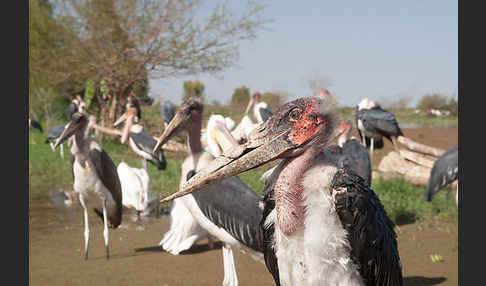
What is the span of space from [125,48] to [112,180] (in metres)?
10.8

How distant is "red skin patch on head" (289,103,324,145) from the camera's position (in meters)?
1.96

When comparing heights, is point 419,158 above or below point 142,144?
below

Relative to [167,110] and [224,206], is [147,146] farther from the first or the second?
[224,206]

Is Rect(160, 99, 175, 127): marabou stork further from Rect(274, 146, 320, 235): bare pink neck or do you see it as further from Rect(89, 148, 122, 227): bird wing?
Rect(274, 146, 320, 235): bare pink neck

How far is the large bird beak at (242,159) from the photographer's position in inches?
74.0

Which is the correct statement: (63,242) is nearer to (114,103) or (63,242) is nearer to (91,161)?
(91,161)

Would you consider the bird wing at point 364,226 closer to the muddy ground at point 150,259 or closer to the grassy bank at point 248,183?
the muddy ground at point 150,259

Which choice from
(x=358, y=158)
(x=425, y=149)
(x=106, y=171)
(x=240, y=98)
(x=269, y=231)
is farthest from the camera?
(x=240, y=98)

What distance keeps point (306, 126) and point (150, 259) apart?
3311 millimetres

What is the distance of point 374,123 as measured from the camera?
10.1 m

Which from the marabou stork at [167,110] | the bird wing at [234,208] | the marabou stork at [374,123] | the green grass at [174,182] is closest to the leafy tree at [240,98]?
the green grass at [174,182]

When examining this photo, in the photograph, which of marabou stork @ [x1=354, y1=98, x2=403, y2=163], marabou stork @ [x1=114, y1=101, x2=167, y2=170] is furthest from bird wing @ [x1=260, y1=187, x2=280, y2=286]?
marabou stork @ [x1=354, y1=98, x2=403, y2=163]

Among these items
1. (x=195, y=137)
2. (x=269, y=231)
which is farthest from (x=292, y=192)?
(x=195, y=137)

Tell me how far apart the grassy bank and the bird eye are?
4.42 m
